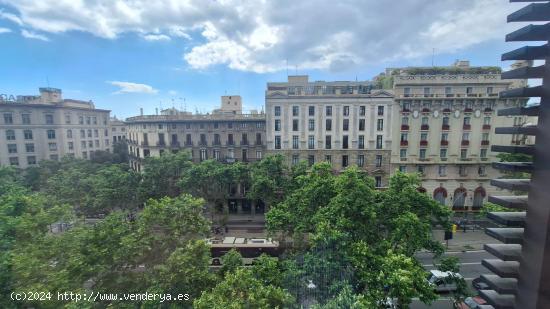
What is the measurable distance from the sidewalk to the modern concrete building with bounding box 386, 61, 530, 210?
694 cm

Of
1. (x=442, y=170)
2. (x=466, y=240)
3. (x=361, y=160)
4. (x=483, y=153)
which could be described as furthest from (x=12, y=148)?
(x=483, y=153)

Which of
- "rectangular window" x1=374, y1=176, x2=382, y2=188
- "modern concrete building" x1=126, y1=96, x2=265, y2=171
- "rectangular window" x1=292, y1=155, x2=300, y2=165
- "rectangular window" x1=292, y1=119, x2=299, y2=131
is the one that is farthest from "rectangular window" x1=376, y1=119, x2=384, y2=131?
"modern concrete building" x1=126, y1=96, x2=265, y2=171

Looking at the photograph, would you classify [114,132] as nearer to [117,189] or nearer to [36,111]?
[36,111]

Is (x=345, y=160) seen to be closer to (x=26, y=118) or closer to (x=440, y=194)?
(x=440, y=194)

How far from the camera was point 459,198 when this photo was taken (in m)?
41.3

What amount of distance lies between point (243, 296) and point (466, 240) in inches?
1398

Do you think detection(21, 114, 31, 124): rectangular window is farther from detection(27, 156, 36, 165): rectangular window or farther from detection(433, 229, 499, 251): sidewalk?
detection(433, 229, 499, 251): sidewalk

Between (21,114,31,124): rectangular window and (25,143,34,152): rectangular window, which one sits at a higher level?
(21,114,31,124): rectangular window

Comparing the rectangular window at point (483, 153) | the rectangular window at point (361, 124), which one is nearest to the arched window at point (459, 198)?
the rectangular window at point (483, 153)

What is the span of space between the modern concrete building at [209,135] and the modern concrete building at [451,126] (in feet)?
79.3

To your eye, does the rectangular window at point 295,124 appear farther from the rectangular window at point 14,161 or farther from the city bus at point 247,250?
the rectangular window at point 14,161

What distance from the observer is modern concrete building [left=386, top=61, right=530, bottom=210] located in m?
38.8

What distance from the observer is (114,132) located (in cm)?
8175

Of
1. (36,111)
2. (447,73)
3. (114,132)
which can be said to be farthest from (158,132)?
(447,73)
